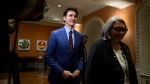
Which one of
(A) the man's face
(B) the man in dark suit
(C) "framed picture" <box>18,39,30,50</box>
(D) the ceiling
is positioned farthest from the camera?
(C) "framed picture" <box>18,39,30,50</box>

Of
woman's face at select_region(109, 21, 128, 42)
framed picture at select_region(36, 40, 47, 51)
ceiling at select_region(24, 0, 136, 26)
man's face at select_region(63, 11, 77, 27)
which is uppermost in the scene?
ceiling at select_region(24, 0, 136, 26)

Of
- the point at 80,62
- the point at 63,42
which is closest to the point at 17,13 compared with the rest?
the point at 63,42

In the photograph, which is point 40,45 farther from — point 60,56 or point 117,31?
point 117,31

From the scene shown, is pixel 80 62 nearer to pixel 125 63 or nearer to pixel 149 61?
pixel 125 63

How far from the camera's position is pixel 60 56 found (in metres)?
1.37

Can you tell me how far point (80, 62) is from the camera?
1.46 meters

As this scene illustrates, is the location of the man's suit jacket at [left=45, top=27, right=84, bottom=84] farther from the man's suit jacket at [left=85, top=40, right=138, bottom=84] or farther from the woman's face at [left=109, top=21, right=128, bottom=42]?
the woman's face at [left=109, top=21, right=128, bottom=42]

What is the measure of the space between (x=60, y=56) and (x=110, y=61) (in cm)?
49

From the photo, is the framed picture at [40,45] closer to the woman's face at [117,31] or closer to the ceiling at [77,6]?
the ceiling at [77,6]

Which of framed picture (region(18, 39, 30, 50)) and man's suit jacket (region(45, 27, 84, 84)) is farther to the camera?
framed picture (region(18, 39, 30, 50))

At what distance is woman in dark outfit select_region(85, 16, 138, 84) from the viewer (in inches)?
43.8

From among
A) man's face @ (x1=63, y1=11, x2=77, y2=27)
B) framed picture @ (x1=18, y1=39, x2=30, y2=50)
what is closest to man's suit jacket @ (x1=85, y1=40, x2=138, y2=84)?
man's face @ (x1=63, y1=11, x2=77, y2=27)

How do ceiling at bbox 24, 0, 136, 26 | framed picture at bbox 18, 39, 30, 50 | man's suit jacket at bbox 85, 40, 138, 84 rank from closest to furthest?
1. man's suit jacket at bbox 85, 40, 138, 84
2. ceiling at bbox 24, 0, 136, 26
3. framed picture at bbox 18, 39, 30, 50

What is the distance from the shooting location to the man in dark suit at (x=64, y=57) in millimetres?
1322
